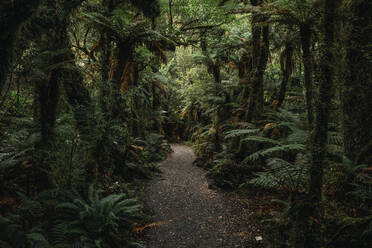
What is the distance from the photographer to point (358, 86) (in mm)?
3639

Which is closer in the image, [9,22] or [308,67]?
[9,22]

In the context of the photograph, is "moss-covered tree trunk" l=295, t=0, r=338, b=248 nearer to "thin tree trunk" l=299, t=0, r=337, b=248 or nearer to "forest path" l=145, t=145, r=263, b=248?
"thin tree trunk" l=299, t=0, r=337, b=248

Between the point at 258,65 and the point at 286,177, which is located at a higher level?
the point at 258,65

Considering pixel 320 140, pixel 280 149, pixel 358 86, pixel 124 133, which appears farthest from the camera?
pixel 124 133

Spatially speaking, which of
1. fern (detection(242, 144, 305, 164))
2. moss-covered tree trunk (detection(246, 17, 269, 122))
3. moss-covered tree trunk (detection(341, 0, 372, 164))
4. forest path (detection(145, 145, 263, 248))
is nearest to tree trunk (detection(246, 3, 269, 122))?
moss-covered tree trunk (detection(246, 17, 269, 122))

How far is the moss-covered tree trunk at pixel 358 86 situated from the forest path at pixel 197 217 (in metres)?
2.36

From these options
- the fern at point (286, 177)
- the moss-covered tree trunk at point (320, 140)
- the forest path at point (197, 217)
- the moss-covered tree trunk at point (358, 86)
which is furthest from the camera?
the forest path at point (197, 217)

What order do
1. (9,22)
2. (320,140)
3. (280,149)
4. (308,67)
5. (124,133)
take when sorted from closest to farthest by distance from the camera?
(9,22) → (320,140) → (308,67) → (280,149) → (124,133)

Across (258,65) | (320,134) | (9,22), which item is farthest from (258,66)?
(9,22)

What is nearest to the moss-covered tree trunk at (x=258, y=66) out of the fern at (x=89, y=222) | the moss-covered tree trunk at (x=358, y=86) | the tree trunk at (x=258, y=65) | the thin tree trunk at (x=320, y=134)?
the tree trunk at (x=258, y=65)

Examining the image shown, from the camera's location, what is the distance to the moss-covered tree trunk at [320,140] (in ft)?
8.64

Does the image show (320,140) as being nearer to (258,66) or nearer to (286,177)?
(286,177)

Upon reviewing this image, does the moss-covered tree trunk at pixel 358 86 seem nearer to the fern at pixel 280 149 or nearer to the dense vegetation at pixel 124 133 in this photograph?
the dense vegetation at pixel 124 133

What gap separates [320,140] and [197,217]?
3171 mm
